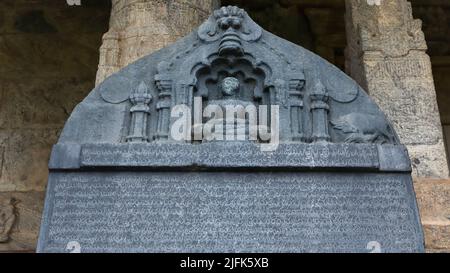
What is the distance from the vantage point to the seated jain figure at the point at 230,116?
3480mm

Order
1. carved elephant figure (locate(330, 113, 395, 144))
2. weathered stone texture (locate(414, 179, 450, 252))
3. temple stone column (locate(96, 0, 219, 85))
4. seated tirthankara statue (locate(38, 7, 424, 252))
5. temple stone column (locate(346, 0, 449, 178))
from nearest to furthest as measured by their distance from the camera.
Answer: seated tirthankara statue (locate(38, 7, 424, 252)), carved elephant figure (locate(330, 113, 395, 144)), weathered stone texture (locate(414, 179, 450, 252)), temple stone column (locate(346, 0, 449, 178)), temple stone column (locate(96, 0, 219, 85))

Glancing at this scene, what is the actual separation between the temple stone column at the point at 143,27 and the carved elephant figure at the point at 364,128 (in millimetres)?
1883

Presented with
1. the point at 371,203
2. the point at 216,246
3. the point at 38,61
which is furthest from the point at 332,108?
the point at 38,61

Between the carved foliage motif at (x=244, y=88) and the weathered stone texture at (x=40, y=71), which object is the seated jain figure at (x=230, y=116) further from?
the weathered stone texture at (x=40, y=71)

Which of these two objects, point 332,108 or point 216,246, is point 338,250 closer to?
point 216,246

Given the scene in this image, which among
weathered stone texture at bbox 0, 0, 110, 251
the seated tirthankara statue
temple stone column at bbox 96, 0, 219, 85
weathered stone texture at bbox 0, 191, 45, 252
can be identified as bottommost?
the seated tirthankara statue

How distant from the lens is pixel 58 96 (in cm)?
736

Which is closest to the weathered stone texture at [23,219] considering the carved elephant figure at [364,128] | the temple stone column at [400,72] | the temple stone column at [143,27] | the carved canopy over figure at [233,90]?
the temple stone column at [143,27]

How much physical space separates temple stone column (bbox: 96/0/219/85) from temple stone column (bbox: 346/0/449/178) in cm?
150

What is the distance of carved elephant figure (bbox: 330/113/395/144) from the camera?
11.4 feet

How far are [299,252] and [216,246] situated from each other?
1.59ft

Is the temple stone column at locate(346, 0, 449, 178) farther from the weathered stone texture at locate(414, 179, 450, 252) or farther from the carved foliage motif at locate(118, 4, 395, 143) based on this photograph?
the carved foliage motif at locate(118, 4, 395, 143)

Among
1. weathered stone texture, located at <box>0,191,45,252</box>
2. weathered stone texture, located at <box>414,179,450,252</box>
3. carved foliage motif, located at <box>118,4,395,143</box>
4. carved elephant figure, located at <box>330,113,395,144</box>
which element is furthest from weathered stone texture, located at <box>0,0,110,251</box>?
weathered stone texture, located at <box>414,179,450,252</box>

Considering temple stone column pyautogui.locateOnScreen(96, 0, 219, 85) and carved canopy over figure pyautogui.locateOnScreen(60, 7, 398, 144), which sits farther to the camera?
temple stone column pyautogui.locateOnScreen(96, 0, 219, 85)
